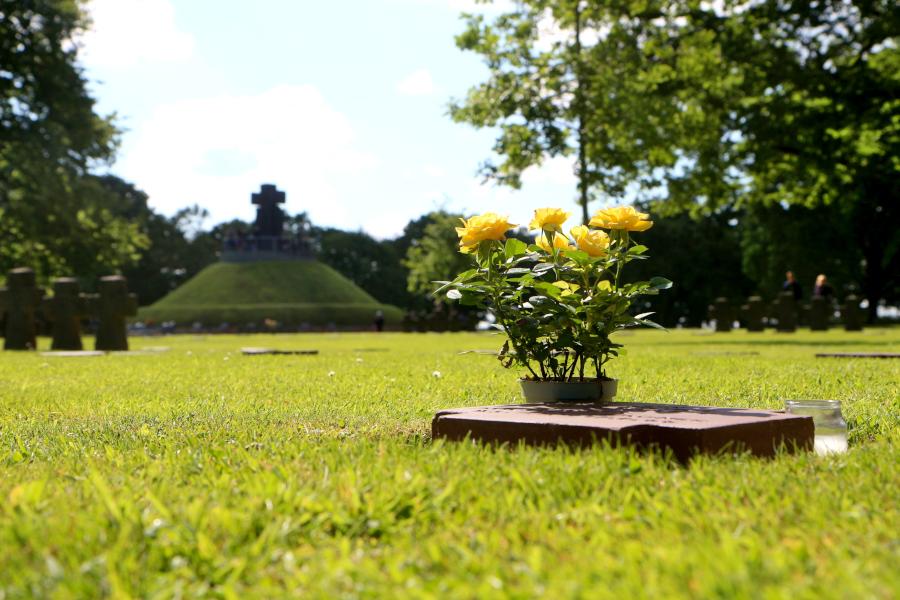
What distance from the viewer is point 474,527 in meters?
3.14

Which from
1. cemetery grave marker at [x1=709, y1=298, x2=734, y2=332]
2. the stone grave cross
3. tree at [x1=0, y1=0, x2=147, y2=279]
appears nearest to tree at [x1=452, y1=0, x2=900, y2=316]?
cemetery grave marker at [x1=709, y1=298, x2=734, y2=332]

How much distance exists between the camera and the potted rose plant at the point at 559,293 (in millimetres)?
5562

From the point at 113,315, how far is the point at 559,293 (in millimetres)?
16548

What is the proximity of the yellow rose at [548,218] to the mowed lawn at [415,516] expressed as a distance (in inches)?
55.0

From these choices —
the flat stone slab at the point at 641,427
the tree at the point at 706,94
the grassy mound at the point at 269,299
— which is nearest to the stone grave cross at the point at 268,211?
the grassy mound at the point at 269,299

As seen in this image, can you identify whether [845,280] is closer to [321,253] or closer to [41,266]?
[41,266]

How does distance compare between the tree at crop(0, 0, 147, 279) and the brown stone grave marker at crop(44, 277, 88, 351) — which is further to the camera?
the tree at crop(0, 0, 147, 279)

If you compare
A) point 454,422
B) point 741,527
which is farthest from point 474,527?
point 454,422

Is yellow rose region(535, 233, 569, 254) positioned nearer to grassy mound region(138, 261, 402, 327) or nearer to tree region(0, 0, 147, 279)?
tree region(0, 0, 147, 279)

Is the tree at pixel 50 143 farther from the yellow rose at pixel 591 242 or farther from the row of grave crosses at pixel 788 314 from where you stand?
the yellow rose at pixel 591 242

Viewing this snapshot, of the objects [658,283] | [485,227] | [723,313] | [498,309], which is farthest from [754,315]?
[485,227]

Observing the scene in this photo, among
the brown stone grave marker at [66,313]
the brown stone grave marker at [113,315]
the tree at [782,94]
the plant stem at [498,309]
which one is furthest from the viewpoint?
the tree at [782,94]

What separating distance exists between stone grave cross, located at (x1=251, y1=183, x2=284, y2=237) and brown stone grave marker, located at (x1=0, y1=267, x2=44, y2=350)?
5217 cm

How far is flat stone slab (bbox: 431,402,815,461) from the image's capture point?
430cm
